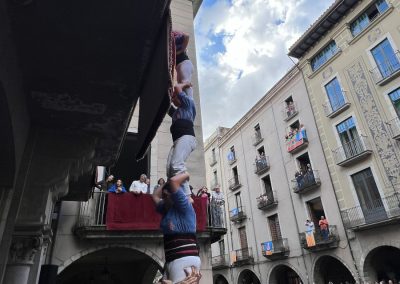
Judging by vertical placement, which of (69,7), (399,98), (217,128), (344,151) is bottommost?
(69,7)

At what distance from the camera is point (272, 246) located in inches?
1038

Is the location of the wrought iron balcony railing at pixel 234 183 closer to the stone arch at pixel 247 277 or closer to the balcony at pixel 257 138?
the balcony at pixel 257 138

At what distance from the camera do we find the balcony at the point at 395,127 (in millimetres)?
18781

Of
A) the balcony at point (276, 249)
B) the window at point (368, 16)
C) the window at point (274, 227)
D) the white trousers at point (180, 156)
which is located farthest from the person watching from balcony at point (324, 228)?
the white trousers at point (180, 156)

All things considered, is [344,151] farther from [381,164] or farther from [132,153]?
[132,153]

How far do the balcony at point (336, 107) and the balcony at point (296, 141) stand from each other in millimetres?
2444

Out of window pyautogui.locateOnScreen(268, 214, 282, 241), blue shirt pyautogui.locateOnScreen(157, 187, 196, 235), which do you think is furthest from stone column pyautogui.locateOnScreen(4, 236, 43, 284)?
window pyautogui.locateOnScreen(268, 214, 282, 241)

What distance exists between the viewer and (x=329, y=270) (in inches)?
915

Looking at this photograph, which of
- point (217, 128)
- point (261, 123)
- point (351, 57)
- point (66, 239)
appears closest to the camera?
point (66, 239)

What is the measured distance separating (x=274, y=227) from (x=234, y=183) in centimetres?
715

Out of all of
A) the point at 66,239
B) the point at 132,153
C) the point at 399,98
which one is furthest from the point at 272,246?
the point at 66,239

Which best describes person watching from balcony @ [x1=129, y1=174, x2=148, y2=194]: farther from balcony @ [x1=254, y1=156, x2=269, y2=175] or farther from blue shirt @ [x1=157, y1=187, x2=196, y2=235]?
balcony @ [x1=254, y1=156, x2=269, y2=175]

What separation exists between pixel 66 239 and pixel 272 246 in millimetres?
20709

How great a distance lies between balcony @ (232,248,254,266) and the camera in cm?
2924
